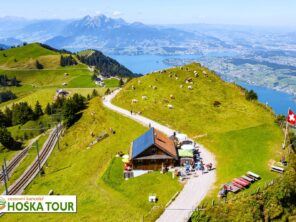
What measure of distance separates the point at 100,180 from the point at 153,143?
12.6 metres

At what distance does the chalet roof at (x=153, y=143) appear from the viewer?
60.8m

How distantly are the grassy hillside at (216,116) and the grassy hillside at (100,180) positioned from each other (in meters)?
9.53

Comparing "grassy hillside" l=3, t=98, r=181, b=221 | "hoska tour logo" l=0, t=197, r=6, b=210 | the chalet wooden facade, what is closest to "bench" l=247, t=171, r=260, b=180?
"grassy hillside" l=3, t=98, r=181, b=221

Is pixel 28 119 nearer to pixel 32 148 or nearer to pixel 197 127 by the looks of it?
pixel 32 148

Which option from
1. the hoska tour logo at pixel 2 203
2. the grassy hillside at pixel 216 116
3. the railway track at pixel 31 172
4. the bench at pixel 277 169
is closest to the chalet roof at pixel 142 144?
the grassy hillside at pixel 216 116

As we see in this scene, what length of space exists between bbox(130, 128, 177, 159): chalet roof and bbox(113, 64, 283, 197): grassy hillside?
9.24 m

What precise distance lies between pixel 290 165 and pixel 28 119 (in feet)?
380

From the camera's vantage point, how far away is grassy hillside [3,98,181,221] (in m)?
49.6

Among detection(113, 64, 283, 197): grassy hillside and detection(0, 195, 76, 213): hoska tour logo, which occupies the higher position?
detection(113, 64, 283, 197): grassy hillside

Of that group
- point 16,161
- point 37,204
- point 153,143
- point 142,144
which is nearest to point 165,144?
point 153,143

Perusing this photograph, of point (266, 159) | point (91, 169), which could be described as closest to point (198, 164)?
point (266, 159)

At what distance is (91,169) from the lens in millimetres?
69875

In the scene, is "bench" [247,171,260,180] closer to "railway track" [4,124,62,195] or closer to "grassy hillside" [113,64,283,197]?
"grassy hillside" [113,64,283,197]

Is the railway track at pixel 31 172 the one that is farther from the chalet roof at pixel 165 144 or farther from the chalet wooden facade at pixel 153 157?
the chalet roof at pixel 165 144
